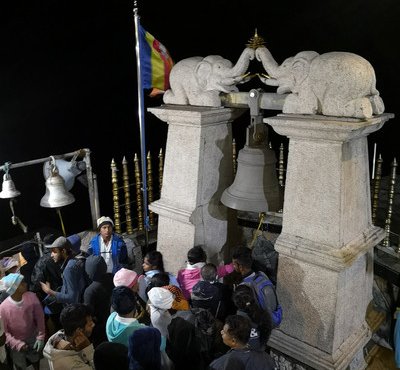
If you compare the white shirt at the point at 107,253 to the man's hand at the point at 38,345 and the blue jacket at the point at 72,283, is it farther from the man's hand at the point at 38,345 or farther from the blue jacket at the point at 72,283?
the man's hand at the point at 38,345

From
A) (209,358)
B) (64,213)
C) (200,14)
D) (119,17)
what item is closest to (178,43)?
(200,14)

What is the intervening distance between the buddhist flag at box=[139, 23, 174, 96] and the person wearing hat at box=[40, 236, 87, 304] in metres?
2.15

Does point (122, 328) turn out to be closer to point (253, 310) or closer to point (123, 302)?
point (123, 302)

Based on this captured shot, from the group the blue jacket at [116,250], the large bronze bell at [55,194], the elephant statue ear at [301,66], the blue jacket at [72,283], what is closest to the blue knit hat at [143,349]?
the blue jacket at [72,283]

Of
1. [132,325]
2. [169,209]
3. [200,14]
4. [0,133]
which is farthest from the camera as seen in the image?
[0,133]

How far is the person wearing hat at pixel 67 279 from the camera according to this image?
4.45 meters

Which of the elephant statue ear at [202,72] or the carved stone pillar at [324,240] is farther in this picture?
the elephant statue ear at [202,72]

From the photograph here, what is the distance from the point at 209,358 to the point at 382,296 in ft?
9.01

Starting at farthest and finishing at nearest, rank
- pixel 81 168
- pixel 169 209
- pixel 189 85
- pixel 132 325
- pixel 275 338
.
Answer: pixel 81 168 → pixel 169 209 → pixel 189 85 → pixel 275 338 → pixel 132 325

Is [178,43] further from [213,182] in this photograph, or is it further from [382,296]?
[382,296]

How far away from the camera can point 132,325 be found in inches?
143

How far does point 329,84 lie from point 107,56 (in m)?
13.3

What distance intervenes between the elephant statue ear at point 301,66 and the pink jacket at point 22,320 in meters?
3.31

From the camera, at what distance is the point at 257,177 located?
4.37 metres
